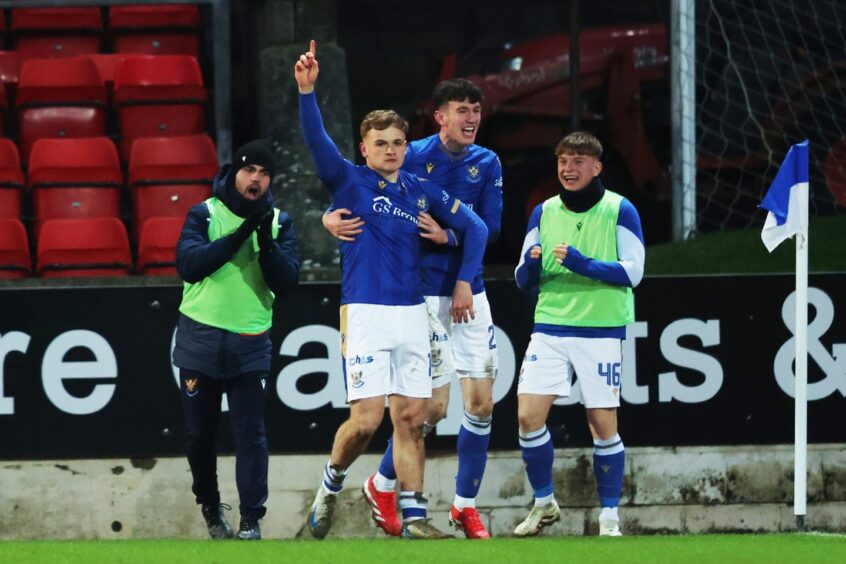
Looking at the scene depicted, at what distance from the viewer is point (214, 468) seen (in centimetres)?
769

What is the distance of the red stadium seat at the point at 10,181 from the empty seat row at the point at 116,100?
571 millimetres

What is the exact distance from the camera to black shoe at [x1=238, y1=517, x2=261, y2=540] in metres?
7.47

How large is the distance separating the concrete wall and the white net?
9.15 feet

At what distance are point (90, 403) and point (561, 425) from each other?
2.43 metres

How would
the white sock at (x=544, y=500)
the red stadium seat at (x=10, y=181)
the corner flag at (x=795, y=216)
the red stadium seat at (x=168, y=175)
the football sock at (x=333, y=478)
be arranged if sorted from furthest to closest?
the red stadium seat at (x=168, y=175) → the red stadium seat at (x=10, y=181) → the corner flag at (x=795, y=216) → the white sock at (x=544, y=500) → the football sock at (x=333, y=478)

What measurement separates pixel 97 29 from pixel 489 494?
217 inches

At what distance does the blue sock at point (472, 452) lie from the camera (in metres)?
7.68

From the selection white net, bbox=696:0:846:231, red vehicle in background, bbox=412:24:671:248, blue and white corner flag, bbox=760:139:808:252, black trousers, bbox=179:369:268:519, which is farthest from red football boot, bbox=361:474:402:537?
red vehicle in background, bbox=412:24:671:248

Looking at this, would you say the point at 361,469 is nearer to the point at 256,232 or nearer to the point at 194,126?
the point at 256,232

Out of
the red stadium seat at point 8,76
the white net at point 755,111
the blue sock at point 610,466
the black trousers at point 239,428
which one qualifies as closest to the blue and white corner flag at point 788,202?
the blue sock at point 610,466

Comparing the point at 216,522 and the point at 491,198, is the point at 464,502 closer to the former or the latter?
the point at 216,522

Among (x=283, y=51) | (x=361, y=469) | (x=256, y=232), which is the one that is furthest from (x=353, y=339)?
(x=283, y=51)

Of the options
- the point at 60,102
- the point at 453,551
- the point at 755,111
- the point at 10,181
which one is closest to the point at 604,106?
the point at 755,111

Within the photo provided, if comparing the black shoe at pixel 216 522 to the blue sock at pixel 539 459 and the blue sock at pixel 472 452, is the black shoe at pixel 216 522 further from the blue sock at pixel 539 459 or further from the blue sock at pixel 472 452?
the blue sock at pixel 539 459
